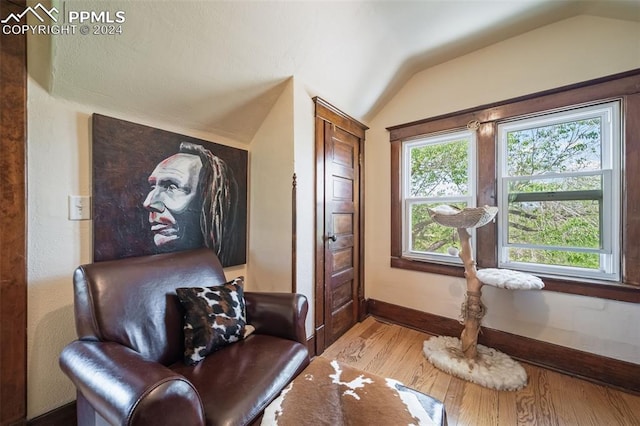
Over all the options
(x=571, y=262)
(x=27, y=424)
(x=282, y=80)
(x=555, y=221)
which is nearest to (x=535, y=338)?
(x=571, y=262)

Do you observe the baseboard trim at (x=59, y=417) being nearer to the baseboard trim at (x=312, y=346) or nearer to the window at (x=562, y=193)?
the baseboard trim at (x=312, y=346)

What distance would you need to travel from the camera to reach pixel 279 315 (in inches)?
55.2

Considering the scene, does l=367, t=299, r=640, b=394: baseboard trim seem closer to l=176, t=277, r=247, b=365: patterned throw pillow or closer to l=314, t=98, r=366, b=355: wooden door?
l=314, t=98, r=366, b=355: wooden door

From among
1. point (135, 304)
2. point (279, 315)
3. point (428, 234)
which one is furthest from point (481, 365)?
point (135, 304)

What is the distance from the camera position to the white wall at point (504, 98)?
5.34ft

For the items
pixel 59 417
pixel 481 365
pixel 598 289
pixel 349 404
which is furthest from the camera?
pixel 481 365

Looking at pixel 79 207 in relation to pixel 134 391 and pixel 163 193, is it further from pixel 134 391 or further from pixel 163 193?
pixel 134 391

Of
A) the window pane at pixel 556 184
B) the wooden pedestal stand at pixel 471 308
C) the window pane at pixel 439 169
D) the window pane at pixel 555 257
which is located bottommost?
the wooden pedestal stand at pixel 471 308

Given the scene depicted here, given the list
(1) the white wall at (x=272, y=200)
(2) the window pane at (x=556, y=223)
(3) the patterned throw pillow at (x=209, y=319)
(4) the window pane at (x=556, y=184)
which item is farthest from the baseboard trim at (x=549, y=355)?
(3) the patterned throw pillow at (x=209, y=319)

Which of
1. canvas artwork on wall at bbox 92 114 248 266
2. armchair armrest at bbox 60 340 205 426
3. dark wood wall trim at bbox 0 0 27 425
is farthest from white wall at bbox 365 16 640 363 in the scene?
dark wood wall trim at bbox 0 0 27 425

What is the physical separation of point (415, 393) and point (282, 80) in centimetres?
204

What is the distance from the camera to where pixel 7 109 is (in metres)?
1.12

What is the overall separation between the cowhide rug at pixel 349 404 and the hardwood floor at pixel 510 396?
2.42 ft

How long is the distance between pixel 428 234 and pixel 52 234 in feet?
9.11
